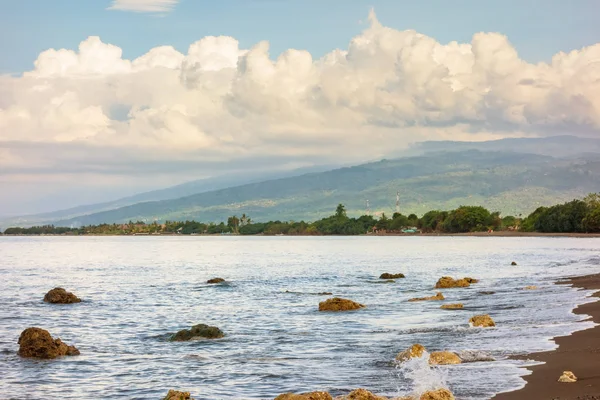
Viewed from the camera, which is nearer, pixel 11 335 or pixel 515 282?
pixel 11 335

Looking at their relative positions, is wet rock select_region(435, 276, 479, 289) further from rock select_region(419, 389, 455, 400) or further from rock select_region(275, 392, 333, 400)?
rock select_region(419, 389, 455, 400)

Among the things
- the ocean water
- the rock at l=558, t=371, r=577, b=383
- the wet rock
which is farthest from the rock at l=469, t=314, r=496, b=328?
the wet rock

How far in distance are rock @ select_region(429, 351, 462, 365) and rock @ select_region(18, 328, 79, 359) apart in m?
13.7

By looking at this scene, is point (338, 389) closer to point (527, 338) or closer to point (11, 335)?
point (527, 338)

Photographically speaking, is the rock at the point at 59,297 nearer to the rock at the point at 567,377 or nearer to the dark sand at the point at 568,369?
the dark sand at the point at 568,369

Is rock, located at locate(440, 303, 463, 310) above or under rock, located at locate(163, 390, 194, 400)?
under

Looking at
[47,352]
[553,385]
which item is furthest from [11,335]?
[553,385]

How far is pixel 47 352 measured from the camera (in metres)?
26.7

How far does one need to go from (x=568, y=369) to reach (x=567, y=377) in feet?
4.90

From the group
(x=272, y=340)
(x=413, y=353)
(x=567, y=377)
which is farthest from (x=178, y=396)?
(x=272, y=340)

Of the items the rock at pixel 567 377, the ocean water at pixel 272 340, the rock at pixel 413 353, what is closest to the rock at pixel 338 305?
the ocean water at pixel 272 340

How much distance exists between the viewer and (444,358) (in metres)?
22.3

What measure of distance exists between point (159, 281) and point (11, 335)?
1619 inches

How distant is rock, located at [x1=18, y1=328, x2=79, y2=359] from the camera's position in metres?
26.6
